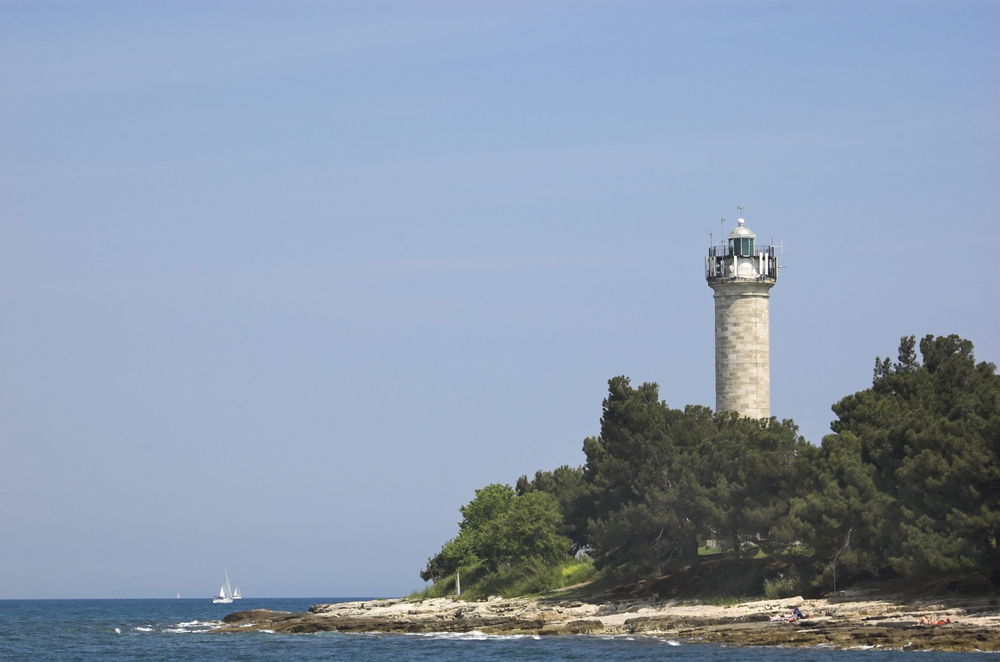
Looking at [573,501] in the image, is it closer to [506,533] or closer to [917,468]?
[506,533]

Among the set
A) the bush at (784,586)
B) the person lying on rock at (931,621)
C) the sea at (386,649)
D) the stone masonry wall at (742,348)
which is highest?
the stone masonry wall at (742,348)

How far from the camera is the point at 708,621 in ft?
163

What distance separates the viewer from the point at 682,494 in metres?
56.0

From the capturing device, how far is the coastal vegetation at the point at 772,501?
4581 cm

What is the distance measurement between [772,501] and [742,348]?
1206 centimetres

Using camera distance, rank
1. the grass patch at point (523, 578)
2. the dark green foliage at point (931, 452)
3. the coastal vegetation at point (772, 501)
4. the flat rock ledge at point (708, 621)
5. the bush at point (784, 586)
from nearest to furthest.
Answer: the flat rock ledge at point (708, 621), the dark green foliage at point (931, 452), the coastal vegetation at point (772, 501), the bush at point (784, 586), the grass patch at point (523, 578)

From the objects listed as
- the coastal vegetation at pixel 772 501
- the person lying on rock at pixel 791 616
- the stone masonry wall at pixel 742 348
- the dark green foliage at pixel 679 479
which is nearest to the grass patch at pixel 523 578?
the coastal vegetation at pixel 772 501

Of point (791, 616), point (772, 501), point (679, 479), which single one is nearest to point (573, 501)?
point (679, 479)

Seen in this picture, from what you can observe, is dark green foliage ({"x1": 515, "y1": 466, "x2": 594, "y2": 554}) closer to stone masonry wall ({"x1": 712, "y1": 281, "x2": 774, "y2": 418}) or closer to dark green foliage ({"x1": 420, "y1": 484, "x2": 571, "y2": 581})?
dark green foliage ({"x1": 420, "y1": 484, "x2": 571, "y2": 581})

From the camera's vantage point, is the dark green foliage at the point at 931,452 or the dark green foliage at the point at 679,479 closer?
the dark green foliage at the point at 931,452

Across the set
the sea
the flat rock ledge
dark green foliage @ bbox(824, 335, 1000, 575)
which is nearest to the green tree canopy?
dark green foliage @ bbox(824, 335, 1000, 575)

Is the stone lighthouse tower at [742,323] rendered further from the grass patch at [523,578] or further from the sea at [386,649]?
the sea at [386,649]

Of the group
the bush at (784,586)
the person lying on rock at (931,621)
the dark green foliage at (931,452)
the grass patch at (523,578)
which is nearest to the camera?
the person lying on rock at (931,621)

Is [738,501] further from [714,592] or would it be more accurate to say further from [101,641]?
[101,641]
